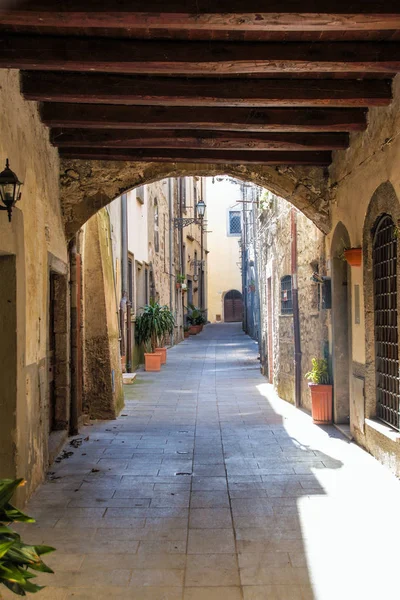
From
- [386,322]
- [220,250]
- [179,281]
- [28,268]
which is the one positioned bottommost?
[386,322]

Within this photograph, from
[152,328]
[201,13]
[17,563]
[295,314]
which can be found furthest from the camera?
[152,328]

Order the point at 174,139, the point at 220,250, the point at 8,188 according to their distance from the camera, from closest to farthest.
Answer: the point at 8,188
the point at 174,139
the point at 220,250

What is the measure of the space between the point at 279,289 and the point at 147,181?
11.8 ft

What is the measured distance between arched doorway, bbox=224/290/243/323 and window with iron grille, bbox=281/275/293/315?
29.5 m

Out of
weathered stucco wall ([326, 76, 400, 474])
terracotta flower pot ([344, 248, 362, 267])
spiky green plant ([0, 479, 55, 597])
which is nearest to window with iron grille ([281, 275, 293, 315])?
weathered stucco wall ([326, 76, 400, 474])

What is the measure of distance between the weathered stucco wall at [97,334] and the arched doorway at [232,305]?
3103 cm

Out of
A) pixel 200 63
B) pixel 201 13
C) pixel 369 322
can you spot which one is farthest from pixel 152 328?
pixel 201 13

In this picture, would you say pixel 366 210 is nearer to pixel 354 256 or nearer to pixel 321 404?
pixel 354 256

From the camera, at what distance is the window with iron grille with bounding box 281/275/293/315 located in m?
9.82

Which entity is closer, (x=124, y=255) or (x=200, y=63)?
(x=200, y=63)

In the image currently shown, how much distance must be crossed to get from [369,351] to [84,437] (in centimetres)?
352

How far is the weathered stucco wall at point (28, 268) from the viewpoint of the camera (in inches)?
180

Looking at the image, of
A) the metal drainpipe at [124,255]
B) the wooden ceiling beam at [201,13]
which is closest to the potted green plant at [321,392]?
the wooden ceiling beam at [201,13]

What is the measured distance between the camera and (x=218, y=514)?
454 cm
